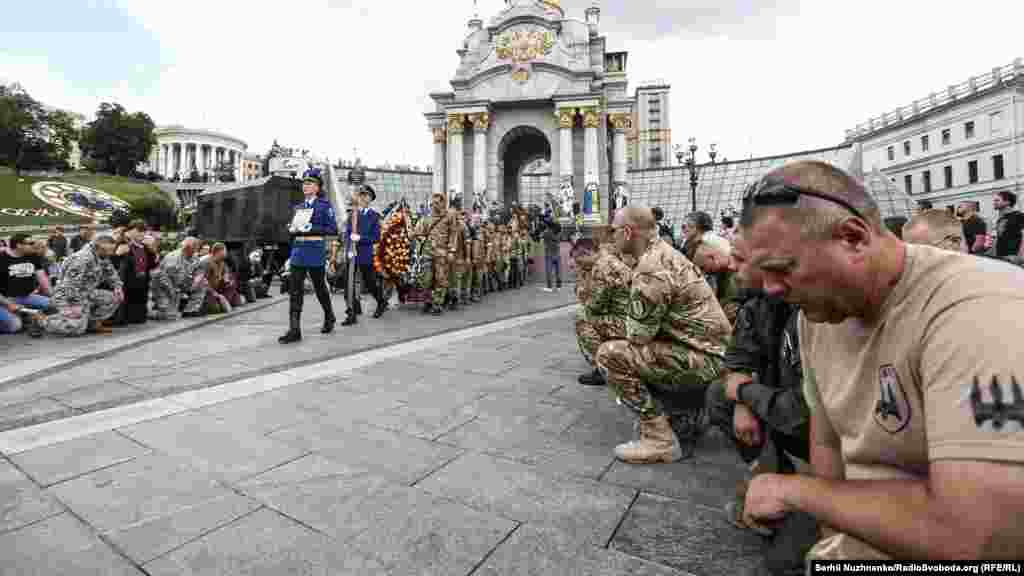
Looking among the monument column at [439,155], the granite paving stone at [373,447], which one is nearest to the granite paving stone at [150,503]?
the granite paving stone at [373,447]

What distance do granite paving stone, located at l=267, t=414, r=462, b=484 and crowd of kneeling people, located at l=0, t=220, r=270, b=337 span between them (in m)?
6.28

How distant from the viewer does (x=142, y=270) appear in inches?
315

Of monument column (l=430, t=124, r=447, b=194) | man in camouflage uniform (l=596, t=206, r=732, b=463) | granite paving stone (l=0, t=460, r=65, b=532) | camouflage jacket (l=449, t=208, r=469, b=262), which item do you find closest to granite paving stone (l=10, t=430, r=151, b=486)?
granite paving stone (l=0, t=460, r=65, b=532)

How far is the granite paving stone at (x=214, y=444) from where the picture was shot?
2.60 m

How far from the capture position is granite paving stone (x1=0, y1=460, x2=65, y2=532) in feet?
6.69

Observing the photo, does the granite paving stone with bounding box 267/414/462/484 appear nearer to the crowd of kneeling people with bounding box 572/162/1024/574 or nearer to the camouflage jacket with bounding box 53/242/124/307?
the crowd of kneeling people with bounding box 572/162/1024/574

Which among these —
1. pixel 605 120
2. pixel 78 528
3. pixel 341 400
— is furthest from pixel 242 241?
pixel 605 120

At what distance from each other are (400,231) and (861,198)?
9446 millimetres

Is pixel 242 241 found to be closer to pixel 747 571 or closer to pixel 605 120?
pixel 747 571

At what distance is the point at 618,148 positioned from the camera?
30781 millimetres

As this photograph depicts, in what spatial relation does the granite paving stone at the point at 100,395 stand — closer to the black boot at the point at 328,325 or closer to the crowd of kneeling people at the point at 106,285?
the black boot at the point at 328,325

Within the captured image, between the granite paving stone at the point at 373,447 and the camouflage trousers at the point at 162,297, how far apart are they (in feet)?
24.2

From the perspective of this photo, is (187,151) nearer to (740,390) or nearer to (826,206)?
(740,390)

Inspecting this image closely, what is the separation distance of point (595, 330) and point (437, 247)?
539 centimetres
